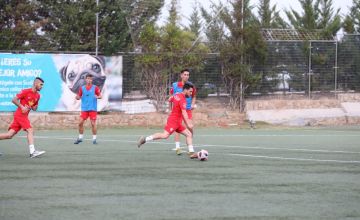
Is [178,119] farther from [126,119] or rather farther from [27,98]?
[126,119]

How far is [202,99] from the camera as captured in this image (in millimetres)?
25047

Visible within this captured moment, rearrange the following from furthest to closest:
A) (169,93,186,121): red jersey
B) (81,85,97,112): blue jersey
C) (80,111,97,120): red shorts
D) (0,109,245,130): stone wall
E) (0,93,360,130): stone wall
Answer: (0,93,360,130): stone wall → (0,109,245,130): stone wall → (81,85,97,112): blue jersey → (80,111,97,120): red shorts → (169,93,186,121): red jersey

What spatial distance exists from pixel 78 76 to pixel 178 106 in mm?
10770

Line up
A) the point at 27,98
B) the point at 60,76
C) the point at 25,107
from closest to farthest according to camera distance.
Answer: the point at 25,107, the point at 27,98, the point at 60,76

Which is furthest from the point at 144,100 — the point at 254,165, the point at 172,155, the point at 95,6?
the point at 254,165

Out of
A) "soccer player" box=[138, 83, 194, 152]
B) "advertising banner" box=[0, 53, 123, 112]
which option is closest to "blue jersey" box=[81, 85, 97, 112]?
"soccer player" box=[138, 83, 194, 152]

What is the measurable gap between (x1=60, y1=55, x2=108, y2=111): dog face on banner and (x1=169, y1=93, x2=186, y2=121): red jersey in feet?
34.2

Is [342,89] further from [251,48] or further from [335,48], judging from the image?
[251,48]

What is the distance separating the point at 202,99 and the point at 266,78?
2.75m

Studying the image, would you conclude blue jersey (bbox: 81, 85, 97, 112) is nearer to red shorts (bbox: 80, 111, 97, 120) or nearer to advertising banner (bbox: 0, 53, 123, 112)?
red shorts (bbox: 80, 111, 97, 120)

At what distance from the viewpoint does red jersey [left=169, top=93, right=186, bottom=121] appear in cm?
1334

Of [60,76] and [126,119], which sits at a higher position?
[60,76]

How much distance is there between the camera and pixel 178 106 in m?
13.6

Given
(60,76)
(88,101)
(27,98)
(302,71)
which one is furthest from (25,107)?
(302,71)
